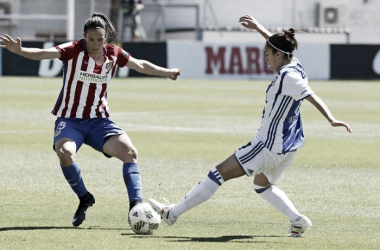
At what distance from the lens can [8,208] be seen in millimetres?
8359

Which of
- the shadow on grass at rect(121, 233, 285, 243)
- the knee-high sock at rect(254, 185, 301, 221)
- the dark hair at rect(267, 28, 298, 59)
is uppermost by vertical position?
the dark hair at rect(267, 28, 298, 59)

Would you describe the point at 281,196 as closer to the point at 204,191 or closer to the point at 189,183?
the point at 204,191

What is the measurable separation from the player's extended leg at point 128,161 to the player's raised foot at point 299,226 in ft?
4.38

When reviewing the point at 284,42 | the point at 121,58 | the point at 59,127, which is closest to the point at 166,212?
the point at 59,127

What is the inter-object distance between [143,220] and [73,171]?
3.14 ft

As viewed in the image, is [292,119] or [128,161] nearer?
[292,119]

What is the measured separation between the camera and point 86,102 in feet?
26.4

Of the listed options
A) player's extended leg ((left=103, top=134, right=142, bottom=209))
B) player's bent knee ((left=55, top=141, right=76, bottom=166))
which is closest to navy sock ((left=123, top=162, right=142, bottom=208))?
player's extended leg ((left=103, top=134, right=142, bottom=209))

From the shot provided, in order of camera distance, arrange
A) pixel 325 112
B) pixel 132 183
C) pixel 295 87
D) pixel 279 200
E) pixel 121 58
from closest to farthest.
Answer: pixel 325 112, pixel 295 87, pixel 279 200, pixel 132 183, pixel 121 58

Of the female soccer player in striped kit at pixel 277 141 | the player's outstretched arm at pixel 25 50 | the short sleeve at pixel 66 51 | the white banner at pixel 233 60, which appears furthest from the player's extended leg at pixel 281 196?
the white banner at pixel 233 60

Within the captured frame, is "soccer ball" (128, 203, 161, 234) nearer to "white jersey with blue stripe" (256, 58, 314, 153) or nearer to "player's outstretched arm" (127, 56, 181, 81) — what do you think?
"white jersey with blue stripe" (256, 58, 314, 153)

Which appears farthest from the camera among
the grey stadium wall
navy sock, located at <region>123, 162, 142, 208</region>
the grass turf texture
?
the grey stadium wall

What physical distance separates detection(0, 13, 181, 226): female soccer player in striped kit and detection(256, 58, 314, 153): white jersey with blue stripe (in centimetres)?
126

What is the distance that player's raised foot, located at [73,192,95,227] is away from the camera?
7562 mm
